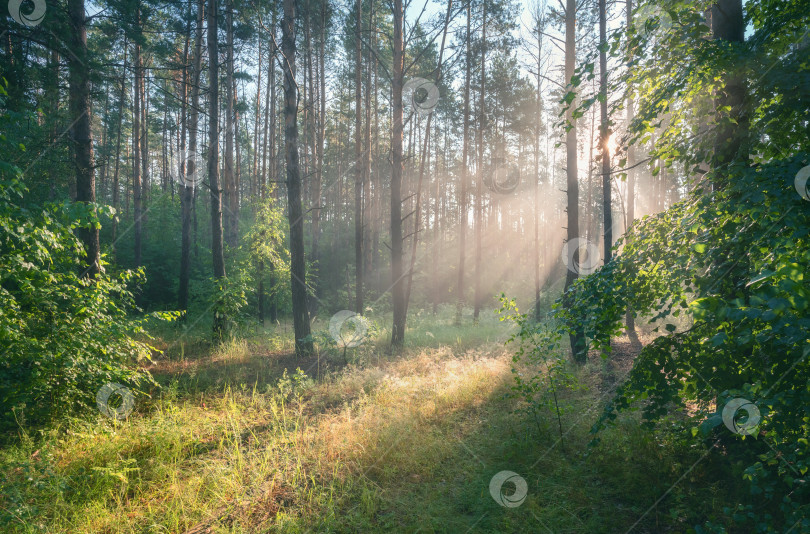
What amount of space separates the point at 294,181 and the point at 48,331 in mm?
5641

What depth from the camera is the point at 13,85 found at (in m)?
6.09

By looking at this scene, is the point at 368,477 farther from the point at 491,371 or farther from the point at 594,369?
the point at 594,369

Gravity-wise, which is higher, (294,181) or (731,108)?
(294,181)

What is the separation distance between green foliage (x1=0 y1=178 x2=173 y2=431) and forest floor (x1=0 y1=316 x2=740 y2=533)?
1.57 ft

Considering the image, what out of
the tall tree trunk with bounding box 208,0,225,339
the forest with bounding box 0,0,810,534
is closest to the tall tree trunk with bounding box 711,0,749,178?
the forest with bounding box 0,0,810,534

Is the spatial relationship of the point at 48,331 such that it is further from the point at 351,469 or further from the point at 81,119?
the point at 81,119

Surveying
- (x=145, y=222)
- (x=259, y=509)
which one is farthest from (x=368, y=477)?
(x=145, y=222)

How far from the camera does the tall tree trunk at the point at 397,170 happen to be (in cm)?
919

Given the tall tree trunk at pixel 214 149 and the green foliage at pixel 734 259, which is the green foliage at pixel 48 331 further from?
the green foliage at pixel 734 259

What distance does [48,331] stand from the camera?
443 cm

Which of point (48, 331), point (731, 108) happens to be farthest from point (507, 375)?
point (48, 331)

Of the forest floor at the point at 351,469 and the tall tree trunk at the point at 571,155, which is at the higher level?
the tall tree trunk at the point at 571,155

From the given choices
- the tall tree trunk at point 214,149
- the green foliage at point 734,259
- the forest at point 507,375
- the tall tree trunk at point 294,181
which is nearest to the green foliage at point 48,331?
A: the forest at point 507,375

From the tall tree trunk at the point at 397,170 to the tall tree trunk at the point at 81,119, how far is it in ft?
20.1
